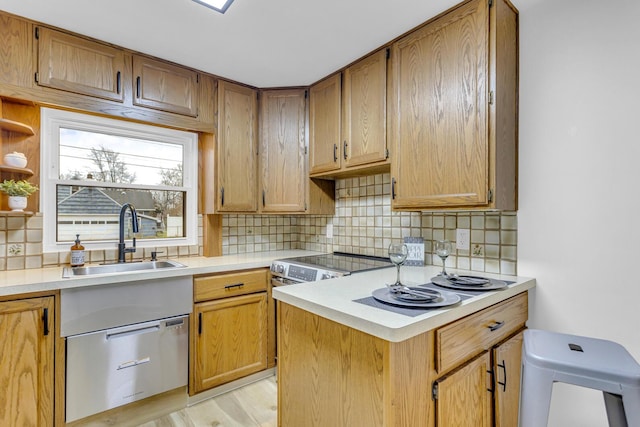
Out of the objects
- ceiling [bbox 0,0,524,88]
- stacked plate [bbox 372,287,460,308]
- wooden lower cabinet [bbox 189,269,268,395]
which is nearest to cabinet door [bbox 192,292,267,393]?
wooden lower cabinet [bbox 189,269,268,395]

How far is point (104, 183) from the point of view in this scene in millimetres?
2174

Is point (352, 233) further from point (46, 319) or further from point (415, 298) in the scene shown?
point (46, 319)

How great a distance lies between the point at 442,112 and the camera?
65.2 inches

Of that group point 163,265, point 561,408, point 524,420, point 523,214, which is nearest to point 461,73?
point 523,214

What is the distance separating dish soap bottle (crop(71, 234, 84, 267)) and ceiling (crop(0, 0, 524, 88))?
4.07ft

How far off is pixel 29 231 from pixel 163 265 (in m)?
0.77

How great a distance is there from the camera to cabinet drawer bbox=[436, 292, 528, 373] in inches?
44.1

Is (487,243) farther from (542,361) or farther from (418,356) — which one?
(418,356)

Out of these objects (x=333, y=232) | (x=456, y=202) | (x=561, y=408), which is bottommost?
(x=561, y=408)

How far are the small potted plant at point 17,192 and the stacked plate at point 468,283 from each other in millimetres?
2228

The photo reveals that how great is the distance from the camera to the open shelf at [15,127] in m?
1.65

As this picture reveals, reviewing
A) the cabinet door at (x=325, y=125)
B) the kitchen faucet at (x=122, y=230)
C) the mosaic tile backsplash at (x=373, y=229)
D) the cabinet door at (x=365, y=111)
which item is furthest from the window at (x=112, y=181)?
the cabinet door at (x=365, y=111)

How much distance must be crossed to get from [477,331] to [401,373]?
1.55 feet

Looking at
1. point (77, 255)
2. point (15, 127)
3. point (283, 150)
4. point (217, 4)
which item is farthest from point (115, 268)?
point (217, 4)
